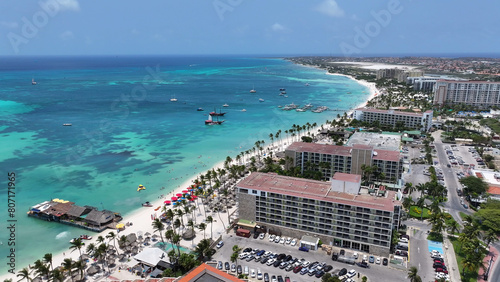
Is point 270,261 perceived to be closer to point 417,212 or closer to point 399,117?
point 417,212

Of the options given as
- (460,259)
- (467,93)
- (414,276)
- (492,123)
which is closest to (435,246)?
(460,259)

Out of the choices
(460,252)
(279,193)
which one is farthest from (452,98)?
(279,193)

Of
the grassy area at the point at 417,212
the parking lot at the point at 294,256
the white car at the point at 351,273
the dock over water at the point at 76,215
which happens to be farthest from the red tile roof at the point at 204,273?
the grassy area at the point at 417,212

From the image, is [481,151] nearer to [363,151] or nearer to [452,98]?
[363,151]

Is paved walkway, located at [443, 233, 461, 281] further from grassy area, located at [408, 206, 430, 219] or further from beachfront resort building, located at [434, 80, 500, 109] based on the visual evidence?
beachfront resort building, located at [434, 80, 500, 109]

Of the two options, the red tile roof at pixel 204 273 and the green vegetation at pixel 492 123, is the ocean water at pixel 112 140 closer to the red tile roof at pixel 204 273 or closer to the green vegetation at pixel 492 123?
the red tile roof at pixel 204 273

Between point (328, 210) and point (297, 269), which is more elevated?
point (328, 210)

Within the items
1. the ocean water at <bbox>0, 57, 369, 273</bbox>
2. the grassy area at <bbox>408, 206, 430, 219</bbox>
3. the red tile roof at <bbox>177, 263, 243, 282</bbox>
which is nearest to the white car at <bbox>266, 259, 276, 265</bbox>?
the red tile roof at <bbox>177, 263, 243, 282</bbox>
